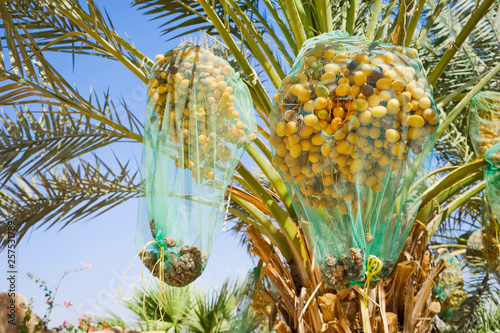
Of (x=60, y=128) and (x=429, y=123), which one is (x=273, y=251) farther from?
(x=60, y=128)

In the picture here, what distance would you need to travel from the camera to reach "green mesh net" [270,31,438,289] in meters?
1.33

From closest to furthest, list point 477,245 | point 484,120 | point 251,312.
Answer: point 484,120 → point 251,312 → point 477,245

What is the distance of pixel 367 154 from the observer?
4.40 ft

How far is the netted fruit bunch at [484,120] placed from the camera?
2.46 meters

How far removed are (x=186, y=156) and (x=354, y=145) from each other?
613 mm

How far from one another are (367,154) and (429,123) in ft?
0.72

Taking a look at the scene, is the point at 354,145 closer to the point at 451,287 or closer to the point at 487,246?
the point at 487,246

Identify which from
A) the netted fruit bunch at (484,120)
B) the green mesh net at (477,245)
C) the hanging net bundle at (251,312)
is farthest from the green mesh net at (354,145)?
the green mesh net at (477,245)

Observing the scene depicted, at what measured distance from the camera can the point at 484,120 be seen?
2506 millimetres

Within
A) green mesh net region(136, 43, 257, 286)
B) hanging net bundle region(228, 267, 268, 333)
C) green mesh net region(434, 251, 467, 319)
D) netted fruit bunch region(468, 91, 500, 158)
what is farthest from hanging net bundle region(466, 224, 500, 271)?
green mesh net region(136, 43, 257, 286)

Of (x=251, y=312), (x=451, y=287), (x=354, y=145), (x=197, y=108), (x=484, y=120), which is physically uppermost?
(x=484, y=120)

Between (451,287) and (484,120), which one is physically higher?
(484,120)

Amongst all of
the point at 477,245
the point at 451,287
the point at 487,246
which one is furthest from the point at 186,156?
the point at 451,287

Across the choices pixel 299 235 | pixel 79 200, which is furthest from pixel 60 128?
pixel 299 235
